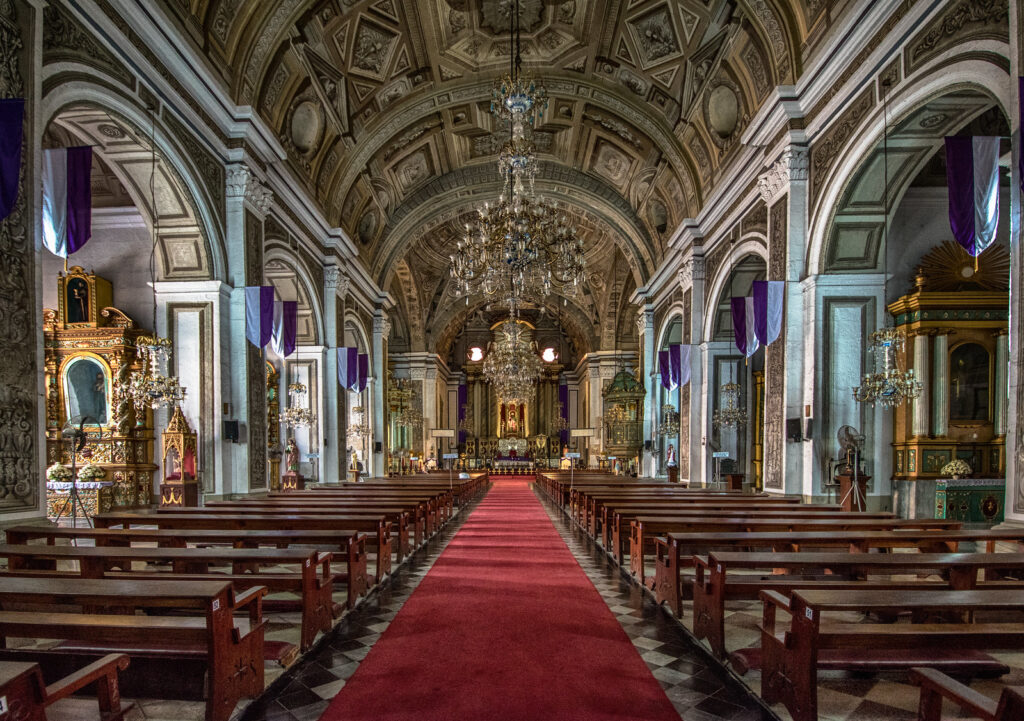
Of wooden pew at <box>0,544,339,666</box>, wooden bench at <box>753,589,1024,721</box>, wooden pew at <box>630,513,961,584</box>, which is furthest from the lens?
wooden pew at <box>630,513,961,584</box>

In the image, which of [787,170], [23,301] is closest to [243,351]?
[23,301]

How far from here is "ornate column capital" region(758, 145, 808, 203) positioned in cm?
989

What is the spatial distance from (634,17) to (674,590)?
39.5 ft

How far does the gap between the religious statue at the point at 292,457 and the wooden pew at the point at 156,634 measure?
12397mm

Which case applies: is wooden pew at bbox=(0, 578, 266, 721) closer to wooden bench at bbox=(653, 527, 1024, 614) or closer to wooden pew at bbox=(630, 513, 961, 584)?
wooden bench at bbox=(653, 527, 1024, 614)

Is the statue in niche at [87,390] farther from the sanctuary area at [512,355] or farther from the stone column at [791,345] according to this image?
the stone column at [791,345]

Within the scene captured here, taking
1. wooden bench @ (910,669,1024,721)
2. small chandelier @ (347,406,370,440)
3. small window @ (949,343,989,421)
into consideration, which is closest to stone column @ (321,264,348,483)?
small chandelier @ (347,406,370,440)

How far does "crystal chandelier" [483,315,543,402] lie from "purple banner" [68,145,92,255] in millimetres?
15413

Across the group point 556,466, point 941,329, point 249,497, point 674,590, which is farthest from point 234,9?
point 556,466

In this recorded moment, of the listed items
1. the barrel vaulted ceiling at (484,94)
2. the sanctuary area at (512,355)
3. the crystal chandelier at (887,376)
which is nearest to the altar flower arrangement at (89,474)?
the sanctuary area at (512,355)

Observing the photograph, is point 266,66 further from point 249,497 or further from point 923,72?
point 923,72

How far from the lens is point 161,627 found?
2840 mm

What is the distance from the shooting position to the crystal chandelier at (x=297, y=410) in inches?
559

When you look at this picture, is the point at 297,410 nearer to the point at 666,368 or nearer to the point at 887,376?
the point at 666,368
